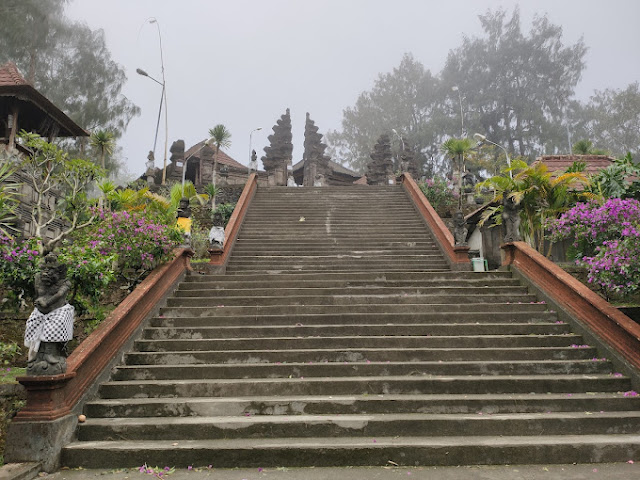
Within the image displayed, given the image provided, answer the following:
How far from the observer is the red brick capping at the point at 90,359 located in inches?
154

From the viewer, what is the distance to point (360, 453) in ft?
12.5

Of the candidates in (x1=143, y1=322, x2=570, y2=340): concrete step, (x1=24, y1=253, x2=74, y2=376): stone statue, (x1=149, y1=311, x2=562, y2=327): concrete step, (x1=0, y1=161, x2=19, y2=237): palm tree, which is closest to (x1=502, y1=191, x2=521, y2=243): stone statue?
(x1=149, y1=311, x2=562, y2=327): concrete step

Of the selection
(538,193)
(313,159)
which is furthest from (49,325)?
(313,159)

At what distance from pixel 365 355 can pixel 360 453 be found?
162 centimetres

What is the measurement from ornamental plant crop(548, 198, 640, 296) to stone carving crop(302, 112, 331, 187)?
73.4 feet

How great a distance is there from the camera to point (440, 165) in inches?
1544

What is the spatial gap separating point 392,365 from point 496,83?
41.2 meters

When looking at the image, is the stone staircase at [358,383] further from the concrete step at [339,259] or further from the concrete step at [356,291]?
the concrete step at [339,259]

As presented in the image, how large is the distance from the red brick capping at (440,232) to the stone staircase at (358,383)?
1.53 meters

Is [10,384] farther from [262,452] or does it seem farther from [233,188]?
[233,188]

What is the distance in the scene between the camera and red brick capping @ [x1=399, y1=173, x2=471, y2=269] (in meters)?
9.39

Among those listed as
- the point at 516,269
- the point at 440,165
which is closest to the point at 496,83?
the point at 440,165

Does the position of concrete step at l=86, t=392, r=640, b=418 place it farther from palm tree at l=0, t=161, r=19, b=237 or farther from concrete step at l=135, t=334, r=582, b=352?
palm tree at l=0, t=161, r=19, b=237

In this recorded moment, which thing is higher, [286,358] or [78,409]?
[286,358]
